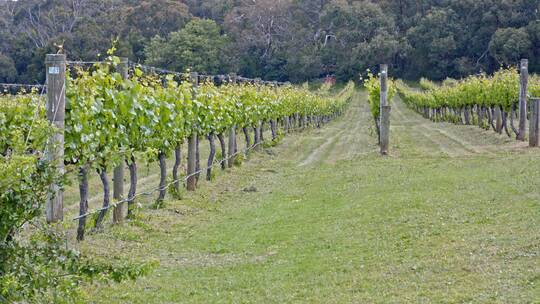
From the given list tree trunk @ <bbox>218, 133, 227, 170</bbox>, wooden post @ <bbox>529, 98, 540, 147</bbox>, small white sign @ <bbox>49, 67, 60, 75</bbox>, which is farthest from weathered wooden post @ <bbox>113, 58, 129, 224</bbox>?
wooden post @ <bbox>529, 98, 540, 147</bbox>

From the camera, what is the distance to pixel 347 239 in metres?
10.7

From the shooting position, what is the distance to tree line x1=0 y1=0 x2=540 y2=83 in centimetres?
6569

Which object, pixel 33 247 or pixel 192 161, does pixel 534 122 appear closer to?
pixel 192 161

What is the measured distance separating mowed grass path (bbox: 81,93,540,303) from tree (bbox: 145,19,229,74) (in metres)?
46.3

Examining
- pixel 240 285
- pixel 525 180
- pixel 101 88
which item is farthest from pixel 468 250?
pixel 525 180

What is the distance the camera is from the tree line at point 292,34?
6569 cm

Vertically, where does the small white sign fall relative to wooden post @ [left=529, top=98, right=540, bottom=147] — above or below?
above

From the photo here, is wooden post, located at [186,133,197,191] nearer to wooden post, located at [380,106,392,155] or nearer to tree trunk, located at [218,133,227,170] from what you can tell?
tree trunk, located at [218,133,227,170]

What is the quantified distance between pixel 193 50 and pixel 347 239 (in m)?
61.0

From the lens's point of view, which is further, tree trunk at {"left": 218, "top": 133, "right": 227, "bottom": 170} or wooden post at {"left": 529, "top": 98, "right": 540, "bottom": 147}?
wooden post at {"left": 529, "top": 98, "right": 540, "bottom": 147}

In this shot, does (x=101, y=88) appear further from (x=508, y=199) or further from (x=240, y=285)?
(x=508, y=199)

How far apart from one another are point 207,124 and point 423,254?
8.99 m

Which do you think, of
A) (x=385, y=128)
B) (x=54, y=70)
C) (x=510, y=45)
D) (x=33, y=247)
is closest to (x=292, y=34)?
(x=510, y=45)

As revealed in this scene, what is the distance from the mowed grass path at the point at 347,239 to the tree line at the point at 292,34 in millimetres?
41942
